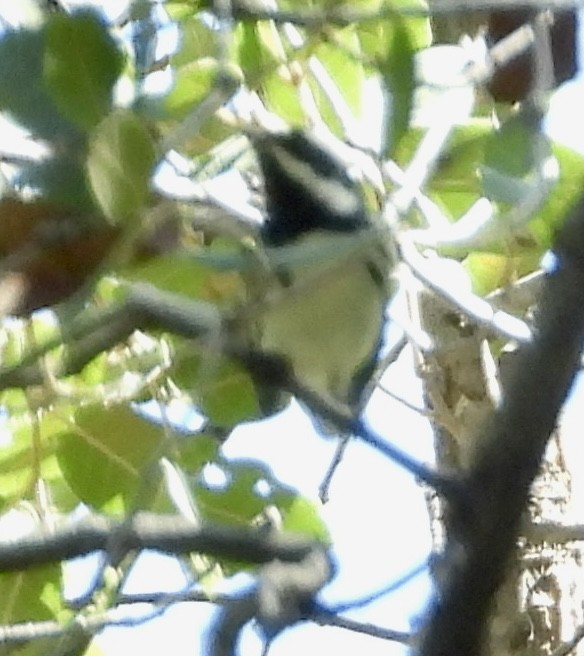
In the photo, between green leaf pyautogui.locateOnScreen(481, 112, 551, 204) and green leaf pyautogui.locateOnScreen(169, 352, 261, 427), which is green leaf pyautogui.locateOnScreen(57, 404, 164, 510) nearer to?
green leaf pyautogui.locateOnScreen(169, 352, 261, 427)

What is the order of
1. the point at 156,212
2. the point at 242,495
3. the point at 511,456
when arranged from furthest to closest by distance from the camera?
the point at 242,495 < the point at 156,212 < the point at 511,456

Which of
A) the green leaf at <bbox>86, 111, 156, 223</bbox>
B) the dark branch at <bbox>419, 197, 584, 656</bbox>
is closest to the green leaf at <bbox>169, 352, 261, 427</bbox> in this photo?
the green leaf at <bbox>86, 111, 156, 223</bbox>

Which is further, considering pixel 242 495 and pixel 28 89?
pixel 242 495

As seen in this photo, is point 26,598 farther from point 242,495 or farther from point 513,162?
point 513,162

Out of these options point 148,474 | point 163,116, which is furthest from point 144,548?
point 163,116

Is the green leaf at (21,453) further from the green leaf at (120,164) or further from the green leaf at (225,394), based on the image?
the green leaf at (120,164)

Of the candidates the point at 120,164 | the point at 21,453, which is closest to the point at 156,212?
the point at 120,164

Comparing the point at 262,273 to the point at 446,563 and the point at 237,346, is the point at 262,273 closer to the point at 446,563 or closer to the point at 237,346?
the point at 237,346

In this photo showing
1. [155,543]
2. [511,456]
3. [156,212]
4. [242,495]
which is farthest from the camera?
[242,495]

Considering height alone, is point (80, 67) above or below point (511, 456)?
above
